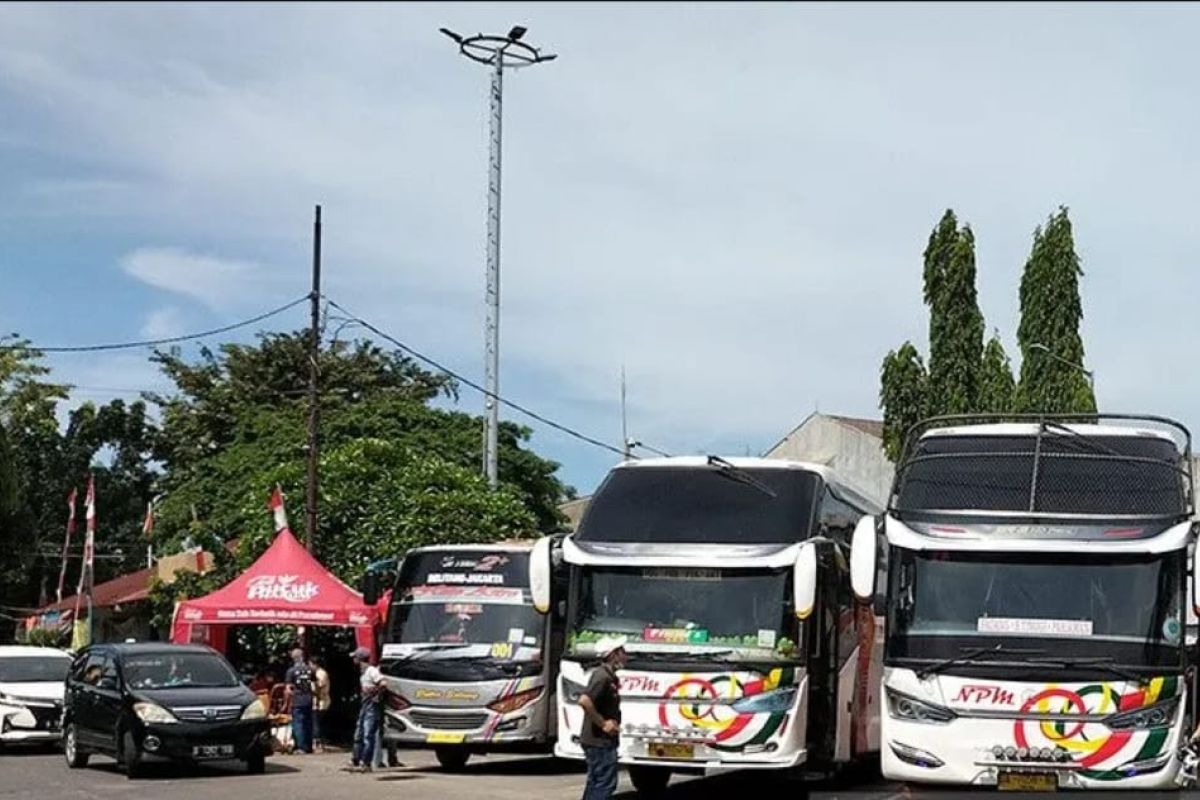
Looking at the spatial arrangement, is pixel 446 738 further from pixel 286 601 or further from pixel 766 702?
pixel 766 702

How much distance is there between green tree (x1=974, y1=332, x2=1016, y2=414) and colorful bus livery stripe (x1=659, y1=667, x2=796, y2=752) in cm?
2892

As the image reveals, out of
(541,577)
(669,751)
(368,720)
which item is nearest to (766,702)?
(669,751)

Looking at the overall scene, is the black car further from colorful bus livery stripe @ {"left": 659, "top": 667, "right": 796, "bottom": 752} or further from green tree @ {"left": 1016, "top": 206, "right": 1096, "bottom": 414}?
green tree @ {"left": 1016, "top": 206, "right": 1096, "bottom": 414}

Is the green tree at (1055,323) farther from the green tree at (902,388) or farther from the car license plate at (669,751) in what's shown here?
the car license plate at (669,751)

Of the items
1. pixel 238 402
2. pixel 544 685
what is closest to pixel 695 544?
pixel 544 685

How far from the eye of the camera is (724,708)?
51.2ft

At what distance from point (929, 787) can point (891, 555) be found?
1.93 metres

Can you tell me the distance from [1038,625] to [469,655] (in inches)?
Result: 381

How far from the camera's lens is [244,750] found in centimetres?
2089

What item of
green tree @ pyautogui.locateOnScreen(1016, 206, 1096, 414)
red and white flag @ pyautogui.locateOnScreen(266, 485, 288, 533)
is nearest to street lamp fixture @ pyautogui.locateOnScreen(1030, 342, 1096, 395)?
green tree @ pyautogui.locateOnScreen(1016, 206, 1096, 414)

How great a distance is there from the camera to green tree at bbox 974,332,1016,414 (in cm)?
4334

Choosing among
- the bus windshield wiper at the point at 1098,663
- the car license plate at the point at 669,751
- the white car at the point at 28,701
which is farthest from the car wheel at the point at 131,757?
the bus windshield wiper at the point at 1098,663

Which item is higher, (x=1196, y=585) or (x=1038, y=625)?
(x=1196, y=585)

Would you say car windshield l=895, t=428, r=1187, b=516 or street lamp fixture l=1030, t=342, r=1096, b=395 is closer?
car windshield l=895, t=428, r=1187, b=516
